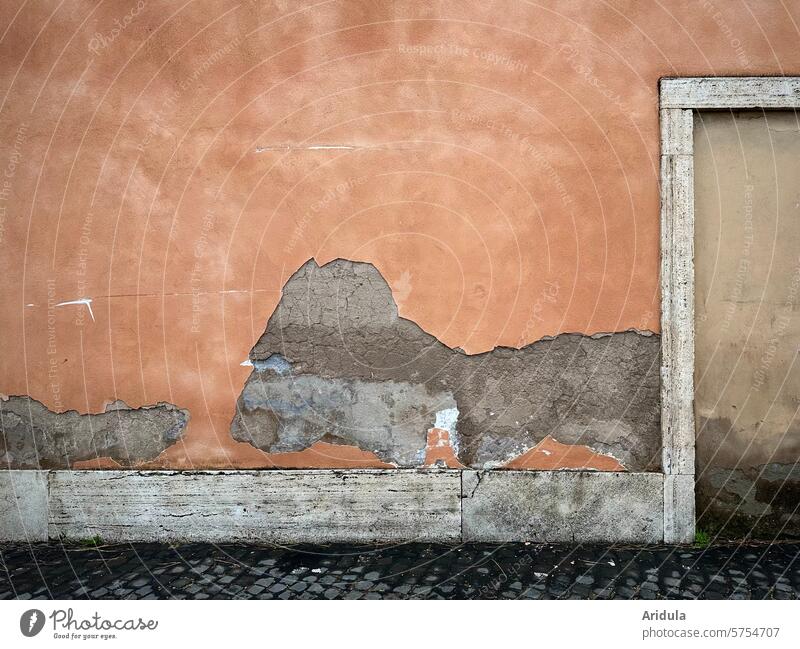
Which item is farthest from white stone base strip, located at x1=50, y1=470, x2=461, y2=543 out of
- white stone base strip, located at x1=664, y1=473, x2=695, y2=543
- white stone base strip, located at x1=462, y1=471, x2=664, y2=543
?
white stone base strip, located at x1=664, y1=473, x2=695, y2=543

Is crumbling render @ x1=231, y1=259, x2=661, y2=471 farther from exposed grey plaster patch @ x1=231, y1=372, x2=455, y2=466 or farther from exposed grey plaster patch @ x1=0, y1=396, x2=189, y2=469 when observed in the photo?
exposed grey plaster patch @ x1=0, y1=396, x2=189, y2=469

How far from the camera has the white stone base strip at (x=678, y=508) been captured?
4312 mm

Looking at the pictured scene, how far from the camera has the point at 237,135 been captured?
439cm

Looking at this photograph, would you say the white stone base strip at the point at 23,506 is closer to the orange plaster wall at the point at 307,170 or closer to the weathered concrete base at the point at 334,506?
the weathered concrete base at the point at 334,506

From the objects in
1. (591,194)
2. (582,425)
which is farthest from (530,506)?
(591,194)

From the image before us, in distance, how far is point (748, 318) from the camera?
14.6 ft

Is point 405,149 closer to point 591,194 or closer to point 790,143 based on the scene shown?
point 591,194

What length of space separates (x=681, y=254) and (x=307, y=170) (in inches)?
95.5

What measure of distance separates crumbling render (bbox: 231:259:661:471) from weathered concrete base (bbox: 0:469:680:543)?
162 mm

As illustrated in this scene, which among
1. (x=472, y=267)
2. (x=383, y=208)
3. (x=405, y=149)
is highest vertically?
(x=405, y=149)

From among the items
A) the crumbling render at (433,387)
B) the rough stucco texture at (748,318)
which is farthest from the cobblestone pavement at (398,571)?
the crumbling render at (433,387)

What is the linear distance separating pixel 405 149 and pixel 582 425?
2089 millimetres

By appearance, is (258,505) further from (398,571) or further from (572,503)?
(572,503)

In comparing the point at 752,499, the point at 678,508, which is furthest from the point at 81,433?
the point at 752,499
